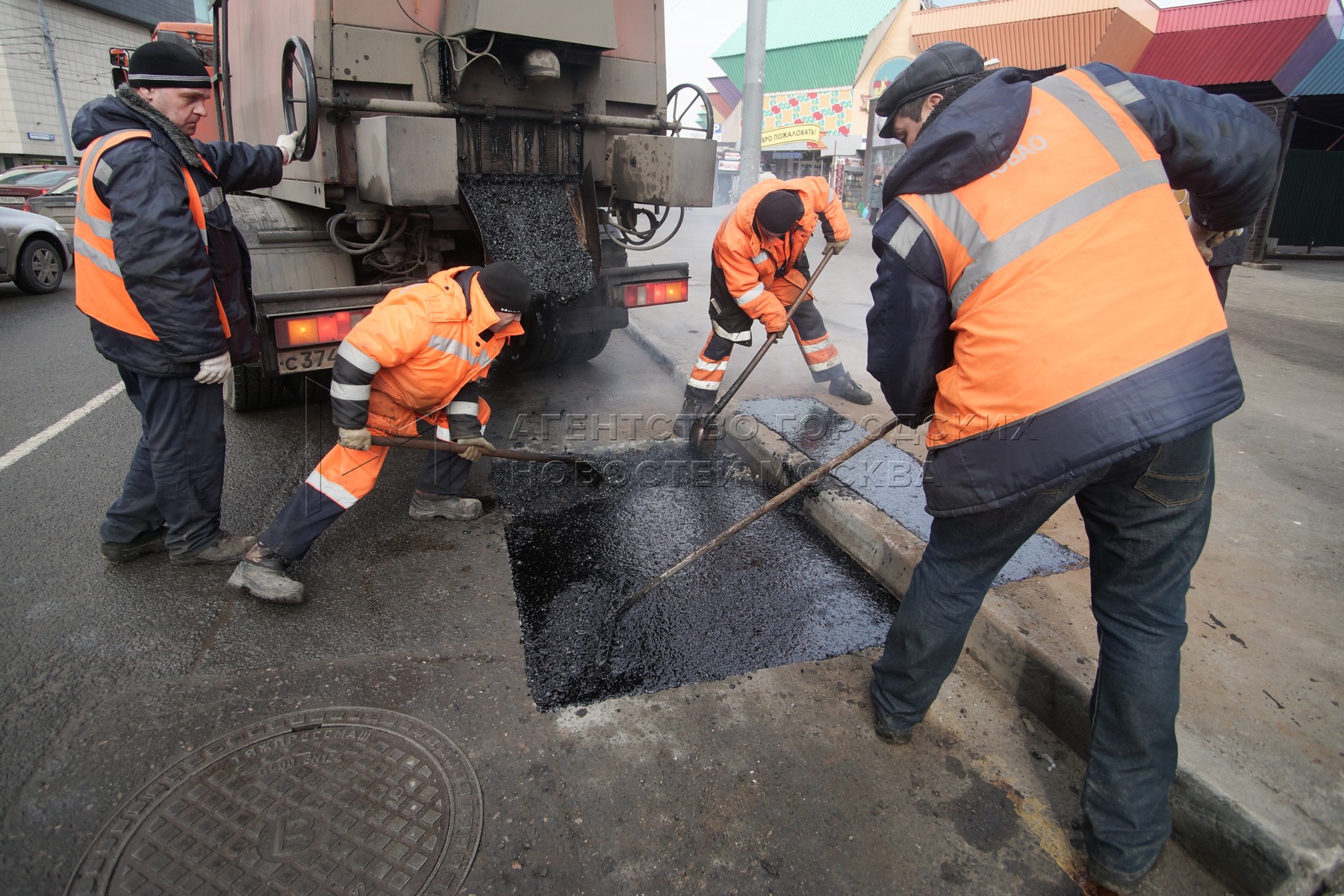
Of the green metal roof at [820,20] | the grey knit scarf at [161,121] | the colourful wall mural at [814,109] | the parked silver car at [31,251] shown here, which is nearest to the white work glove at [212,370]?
the grey knit scarf at [161,121]

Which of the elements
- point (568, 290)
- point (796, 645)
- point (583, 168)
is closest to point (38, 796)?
point (796, 645)

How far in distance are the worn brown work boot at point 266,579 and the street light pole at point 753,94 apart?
673 centimetres

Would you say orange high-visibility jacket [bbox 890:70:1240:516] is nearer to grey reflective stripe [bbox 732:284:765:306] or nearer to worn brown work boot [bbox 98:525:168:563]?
grey reflective stripe [bbox 732:284:765:306]

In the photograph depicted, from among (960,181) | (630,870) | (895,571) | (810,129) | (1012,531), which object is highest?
(810,129)

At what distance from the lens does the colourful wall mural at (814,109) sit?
2847 cm

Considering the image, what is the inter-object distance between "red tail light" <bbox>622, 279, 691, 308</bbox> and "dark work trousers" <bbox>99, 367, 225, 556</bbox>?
2.50 m

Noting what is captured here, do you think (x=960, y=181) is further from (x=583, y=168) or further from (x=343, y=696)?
(x=583, y=168)

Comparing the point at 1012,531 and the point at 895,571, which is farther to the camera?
the point at 895,571

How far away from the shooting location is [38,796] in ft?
5.91

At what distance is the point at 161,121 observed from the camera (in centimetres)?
253

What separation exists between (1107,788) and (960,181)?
144 cm

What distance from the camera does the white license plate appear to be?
11.3 feet

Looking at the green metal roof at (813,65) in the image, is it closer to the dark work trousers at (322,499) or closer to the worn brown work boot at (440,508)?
the worn brown work boot at (440,508)

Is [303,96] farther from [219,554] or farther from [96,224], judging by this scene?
[219,554]
